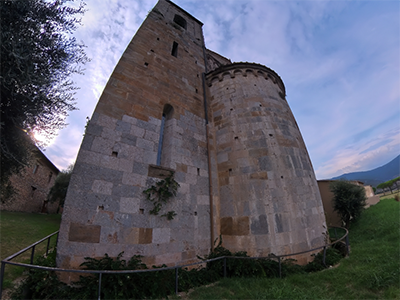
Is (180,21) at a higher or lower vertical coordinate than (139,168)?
higher

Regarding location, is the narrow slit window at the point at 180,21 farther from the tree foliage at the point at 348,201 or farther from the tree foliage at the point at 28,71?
the tree foliage at the point at 348,201

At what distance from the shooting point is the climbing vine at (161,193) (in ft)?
20.0

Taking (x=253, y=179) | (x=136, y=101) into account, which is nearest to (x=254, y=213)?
(x=253, y=179)

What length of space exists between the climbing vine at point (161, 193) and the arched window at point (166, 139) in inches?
32.6

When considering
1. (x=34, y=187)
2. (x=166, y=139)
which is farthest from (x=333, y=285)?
(x=34, y=187)

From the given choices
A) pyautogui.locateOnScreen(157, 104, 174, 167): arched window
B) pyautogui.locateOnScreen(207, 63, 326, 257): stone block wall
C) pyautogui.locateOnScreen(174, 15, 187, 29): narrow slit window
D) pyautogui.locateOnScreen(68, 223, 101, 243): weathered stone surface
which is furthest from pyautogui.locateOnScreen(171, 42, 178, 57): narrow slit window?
pyautogui.locateOnScreen(68, 223, 101, 243): weathered stone surface

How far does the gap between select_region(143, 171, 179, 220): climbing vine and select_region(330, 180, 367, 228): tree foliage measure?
13546 mm

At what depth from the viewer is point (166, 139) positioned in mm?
7914

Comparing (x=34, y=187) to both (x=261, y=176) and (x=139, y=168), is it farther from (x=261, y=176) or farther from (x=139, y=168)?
(x=261, y=176)

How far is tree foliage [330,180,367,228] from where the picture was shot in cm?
1348

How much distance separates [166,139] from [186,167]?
4.89 ft

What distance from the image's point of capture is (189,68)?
1091 centimetres

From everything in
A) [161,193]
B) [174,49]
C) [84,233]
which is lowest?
[84,233]

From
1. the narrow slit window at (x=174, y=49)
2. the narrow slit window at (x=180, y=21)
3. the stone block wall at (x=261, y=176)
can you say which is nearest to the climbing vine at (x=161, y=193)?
the stone block wall at (x=261, y=176)
